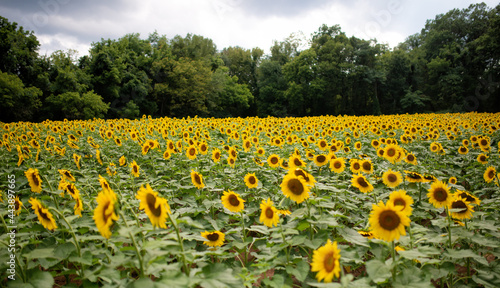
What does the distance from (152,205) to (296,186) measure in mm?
1186

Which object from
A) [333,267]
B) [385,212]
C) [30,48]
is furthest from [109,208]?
[30,48]

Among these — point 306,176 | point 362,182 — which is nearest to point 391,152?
point 362,182

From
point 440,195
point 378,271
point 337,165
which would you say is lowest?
point 378,271

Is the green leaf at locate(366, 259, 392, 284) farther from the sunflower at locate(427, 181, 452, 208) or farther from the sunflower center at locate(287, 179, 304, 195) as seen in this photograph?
the sunflower at locate(427, 181, 452, 208)

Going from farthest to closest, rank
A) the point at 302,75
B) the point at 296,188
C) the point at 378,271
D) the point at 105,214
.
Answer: the point at 302,75 < the point at 296,188 < the point at 378,271 < the point at 105,214

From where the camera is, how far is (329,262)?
4.57ft

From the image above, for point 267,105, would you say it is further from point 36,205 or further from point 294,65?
point 36,205

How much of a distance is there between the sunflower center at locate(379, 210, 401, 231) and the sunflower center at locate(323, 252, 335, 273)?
0.53m

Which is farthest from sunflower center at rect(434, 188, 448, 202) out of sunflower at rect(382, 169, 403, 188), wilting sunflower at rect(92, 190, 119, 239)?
wilting sunflower at rect(92, 190, 119, 239)

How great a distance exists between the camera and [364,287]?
149 cm

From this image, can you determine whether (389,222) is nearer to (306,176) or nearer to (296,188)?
(296,188)

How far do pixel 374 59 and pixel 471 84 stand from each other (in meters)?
13.3

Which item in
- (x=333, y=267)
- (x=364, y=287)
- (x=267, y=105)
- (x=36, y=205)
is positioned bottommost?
(x=364, y=287)

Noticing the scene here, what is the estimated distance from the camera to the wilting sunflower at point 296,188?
7.11 feet
